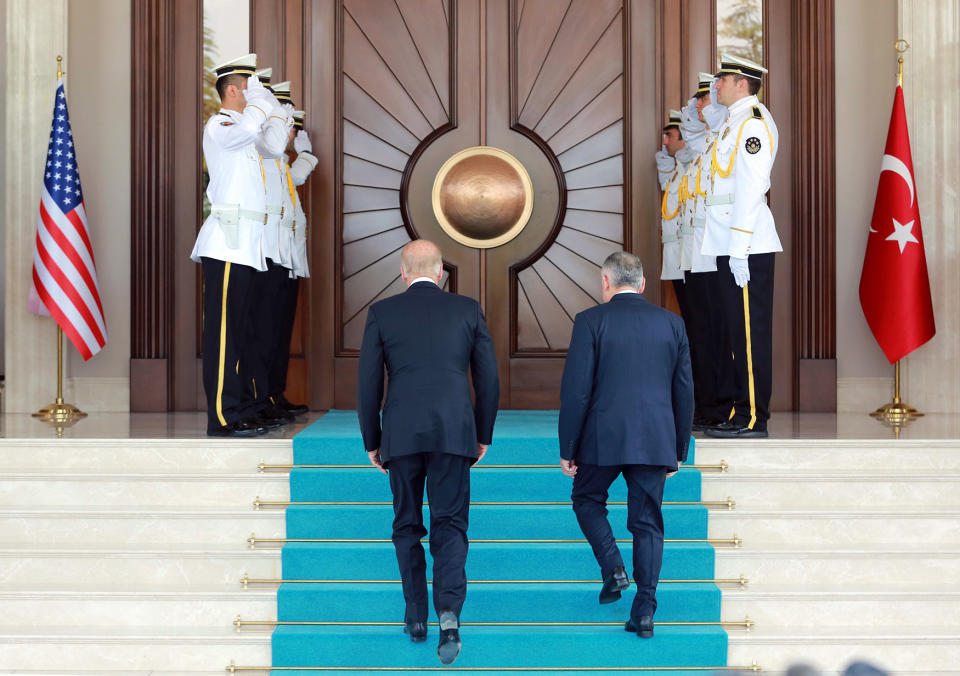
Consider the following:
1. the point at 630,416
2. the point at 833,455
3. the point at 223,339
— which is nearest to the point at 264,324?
the point at 223,339

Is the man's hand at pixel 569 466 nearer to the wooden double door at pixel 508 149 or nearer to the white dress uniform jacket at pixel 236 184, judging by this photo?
the white dress uniform jacket at pixel 236 184

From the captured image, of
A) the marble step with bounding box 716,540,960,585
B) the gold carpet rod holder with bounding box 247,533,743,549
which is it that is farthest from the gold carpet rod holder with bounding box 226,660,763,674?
the gold carpet rod holder with bounding box 247,533,743,549

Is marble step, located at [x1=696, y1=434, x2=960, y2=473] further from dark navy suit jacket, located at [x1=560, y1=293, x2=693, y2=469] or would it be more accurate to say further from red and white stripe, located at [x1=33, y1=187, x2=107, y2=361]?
red and white stripe, located at [x1=33, y1=187, x2=107, y2=361]

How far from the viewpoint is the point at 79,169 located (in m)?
6.40

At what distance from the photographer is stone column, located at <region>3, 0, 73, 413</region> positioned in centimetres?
617

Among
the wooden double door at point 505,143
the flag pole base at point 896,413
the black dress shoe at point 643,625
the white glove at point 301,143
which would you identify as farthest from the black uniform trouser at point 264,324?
the flag pole base at point 896,413

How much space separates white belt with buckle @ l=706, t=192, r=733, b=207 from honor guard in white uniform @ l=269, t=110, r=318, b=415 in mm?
2385

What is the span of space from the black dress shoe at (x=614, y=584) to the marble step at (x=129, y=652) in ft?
4.26

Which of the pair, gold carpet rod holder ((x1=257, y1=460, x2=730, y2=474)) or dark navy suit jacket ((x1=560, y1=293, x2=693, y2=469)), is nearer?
dark navy suit jacket ((x1=560, y1=293, x2=693, y2=469))

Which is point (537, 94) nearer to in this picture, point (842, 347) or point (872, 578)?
point (842, 347)

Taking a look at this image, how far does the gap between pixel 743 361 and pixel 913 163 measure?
7.70 ft

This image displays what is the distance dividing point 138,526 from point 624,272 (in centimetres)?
235

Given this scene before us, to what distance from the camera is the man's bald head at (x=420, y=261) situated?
352 cm

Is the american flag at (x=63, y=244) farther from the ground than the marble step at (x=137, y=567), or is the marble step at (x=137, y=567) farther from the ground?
the american flag at (x=63, y=244)
